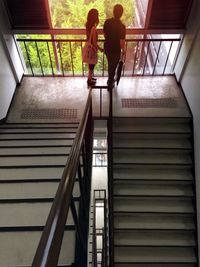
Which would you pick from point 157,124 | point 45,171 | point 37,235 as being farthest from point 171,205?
point 37,235

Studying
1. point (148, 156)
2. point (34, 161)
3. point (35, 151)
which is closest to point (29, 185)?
point (34, 161)

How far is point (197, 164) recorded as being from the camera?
12.0 feet

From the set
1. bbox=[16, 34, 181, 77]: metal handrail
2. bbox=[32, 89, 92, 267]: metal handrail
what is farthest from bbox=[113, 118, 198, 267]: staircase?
bbox=[32, 89, 92, 267]: metal handrail

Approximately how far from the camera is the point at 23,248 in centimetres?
155

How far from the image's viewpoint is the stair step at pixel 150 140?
12.8 feet

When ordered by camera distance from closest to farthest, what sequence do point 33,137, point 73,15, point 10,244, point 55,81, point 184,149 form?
point 10,244
point 33,137
point 184,149
point 73,15
point 55,81

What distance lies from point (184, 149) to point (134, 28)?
205 centimetres

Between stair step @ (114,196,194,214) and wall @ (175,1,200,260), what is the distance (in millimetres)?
184

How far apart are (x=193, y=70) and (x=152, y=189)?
183cm

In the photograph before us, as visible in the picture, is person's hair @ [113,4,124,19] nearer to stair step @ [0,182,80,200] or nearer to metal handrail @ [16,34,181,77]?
metal handrail @ [16,34,181,77]

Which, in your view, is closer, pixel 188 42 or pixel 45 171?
pixel 45 171

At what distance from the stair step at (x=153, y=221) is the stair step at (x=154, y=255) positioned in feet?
0.85

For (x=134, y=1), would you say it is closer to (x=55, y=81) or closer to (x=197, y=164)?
(x=55, y=81)

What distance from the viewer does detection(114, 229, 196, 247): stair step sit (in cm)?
342
